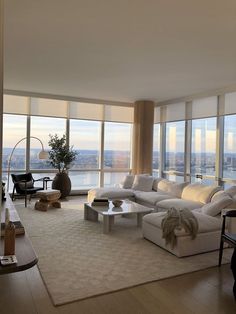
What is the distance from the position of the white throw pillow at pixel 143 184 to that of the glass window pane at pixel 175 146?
1378 mm

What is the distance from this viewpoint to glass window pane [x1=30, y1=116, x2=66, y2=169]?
777 centimetres

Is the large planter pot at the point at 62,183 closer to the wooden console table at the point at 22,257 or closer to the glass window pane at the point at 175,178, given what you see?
the glass window pane at the point at 175,178

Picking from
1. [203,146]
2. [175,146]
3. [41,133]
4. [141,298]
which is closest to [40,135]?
[41,133]

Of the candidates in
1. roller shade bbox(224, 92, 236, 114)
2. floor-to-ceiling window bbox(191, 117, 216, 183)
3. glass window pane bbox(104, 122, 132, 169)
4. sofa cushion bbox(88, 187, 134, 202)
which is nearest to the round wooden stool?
sofa cushion bbox(88, 187, 134, 202)

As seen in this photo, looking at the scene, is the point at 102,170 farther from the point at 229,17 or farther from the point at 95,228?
the point at 229,17

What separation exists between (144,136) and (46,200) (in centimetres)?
352

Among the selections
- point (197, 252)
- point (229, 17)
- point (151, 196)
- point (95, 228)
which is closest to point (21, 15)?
point (229, 17)

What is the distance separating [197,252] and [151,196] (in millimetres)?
2224

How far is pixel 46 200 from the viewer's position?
6.20 m

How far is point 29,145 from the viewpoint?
7.71 m

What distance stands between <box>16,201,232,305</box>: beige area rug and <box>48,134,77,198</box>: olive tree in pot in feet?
7.73

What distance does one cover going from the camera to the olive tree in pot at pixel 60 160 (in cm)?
742

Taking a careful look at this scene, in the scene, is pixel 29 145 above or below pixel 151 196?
above

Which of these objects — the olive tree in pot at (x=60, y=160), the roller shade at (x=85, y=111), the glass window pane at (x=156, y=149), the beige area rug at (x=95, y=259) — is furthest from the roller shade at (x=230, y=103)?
the olive tree in pot at (x=60, y=160)
